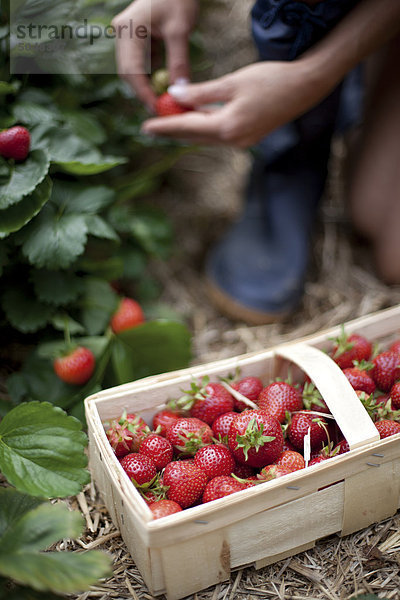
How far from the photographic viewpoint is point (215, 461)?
0.78 meters

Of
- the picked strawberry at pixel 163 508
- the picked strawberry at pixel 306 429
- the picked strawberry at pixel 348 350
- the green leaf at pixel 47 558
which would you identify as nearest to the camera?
the green leaf at pixel 47 558

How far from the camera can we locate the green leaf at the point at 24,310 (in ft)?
3.45

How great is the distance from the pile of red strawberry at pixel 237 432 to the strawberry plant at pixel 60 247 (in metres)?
0.20

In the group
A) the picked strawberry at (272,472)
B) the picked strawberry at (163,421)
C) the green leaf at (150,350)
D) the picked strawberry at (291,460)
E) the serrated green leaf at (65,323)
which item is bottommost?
the green leaf at (150,350)

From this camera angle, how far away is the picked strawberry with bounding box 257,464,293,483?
75 centimetres

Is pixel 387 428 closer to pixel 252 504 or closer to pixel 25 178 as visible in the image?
pixel 252 504

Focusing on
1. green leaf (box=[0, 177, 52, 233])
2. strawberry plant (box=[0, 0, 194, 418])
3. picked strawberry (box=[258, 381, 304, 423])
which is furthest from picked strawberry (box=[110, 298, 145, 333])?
picked strawberry (box=[258, 381, 304, 423])

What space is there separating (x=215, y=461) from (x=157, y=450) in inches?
3.3

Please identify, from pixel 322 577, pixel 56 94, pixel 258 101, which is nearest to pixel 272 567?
pixel 322 577

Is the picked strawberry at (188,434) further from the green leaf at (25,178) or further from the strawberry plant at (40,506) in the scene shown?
the green leaf at (25,178)

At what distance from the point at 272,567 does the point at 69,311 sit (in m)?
0.60

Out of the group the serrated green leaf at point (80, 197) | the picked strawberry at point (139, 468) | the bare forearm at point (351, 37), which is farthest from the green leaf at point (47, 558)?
the bare forearm at point (351, 37)

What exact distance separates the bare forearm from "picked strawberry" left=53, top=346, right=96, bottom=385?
0.65m

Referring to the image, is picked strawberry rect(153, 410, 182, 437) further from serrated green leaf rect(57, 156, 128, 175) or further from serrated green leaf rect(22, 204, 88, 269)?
serrated green leaf rect(57, 156, 128, 175)
